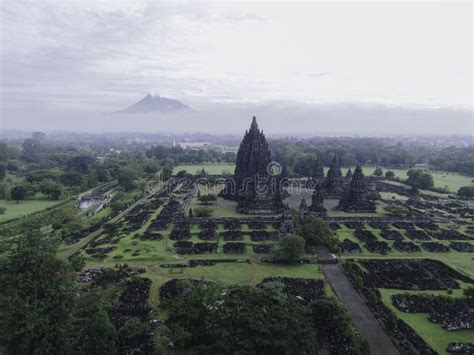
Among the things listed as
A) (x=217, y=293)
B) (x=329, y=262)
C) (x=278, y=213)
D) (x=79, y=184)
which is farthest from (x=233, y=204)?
(x=79, y=184)

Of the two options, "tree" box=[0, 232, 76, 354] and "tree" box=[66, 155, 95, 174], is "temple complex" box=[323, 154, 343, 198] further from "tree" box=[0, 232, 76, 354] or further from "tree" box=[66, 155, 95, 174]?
"tree" box=[66, 155, 95, 174]

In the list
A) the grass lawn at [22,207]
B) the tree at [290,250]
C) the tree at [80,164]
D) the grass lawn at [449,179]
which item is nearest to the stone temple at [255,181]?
the tree at [290,250]

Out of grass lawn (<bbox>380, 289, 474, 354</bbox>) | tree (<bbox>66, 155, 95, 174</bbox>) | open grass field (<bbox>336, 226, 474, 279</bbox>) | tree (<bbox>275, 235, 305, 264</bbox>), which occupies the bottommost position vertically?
grass lawn (<bbox>380, 289, 474, 354</bbox>)

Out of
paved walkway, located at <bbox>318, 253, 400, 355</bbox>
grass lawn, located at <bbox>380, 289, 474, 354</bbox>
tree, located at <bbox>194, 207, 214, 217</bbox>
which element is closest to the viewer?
paved walkway, located at <bbox>318, 253, 400, 355</bbox>

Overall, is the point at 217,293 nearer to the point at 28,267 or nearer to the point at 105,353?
the point at 105,353

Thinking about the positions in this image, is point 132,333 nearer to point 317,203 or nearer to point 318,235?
point 318,235

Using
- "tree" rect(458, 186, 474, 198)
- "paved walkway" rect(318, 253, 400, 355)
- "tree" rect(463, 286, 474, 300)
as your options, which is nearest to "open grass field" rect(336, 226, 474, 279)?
"paved walkway" rect(318, 253, 400, 355)

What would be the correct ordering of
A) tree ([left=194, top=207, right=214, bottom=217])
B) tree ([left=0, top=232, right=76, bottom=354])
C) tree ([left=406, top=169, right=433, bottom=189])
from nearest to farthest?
tree ([left=0, top=232, right=76, bottom=354]) → tree ([left=194, top=207, right=214, bottom=217]) → tree ([left=406, top=169, right=433, bottom=189])
